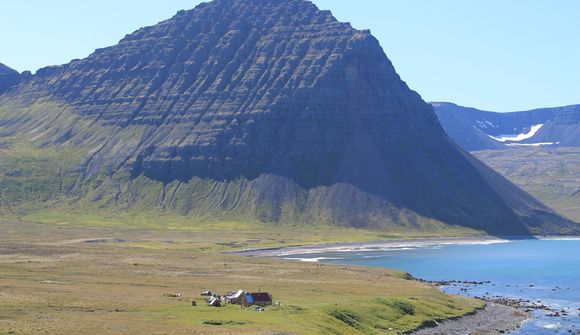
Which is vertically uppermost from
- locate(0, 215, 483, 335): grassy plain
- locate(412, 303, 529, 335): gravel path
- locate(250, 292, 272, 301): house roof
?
→ locate(250, 292, 272, 301): house roof

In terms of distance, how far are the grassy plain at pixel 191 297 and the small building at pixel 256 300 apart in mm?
2728

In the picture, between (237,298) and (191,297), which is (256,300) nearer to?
(237,298)

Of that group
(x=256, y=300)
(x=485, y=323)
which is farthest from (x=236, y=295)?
(x=485, y=323)

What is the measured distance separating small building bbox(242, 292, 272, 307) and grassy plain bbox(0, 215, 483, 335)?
107 inches

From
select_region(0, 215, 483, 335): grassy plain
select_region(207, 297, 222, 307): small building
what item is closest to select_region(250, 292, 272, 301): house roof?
select_region(0, 215, 483, 335): grassy plain

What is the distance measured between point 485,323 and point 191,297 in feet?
139

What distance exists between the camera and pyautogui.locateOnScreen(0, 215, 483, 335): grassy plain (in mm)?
91125

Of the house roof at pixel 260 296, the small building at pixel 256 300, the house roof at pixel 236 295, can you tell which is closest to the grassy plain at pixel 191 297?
the small building at pixel 256 300

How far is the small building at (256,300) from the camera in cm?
11031

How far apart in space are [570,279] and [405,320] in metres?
80.6

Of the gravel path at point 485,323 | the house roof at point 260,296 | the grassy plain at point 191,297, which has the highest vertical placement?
the house roof at point 260,296

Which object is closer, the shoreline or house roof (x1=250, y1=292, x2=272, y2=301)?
house roof (x1=250, y1=292, x2=272, y2=301)

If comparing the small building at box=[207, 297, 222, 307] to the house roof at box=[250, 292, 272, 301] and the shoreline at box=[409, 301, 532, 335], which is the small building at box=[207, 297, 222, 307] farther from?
the shoreline at box=[409, 301, 532, 335]

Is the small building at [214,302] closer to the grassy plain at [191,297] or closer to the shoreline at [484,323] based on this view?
the grassy plain at [191,297]
